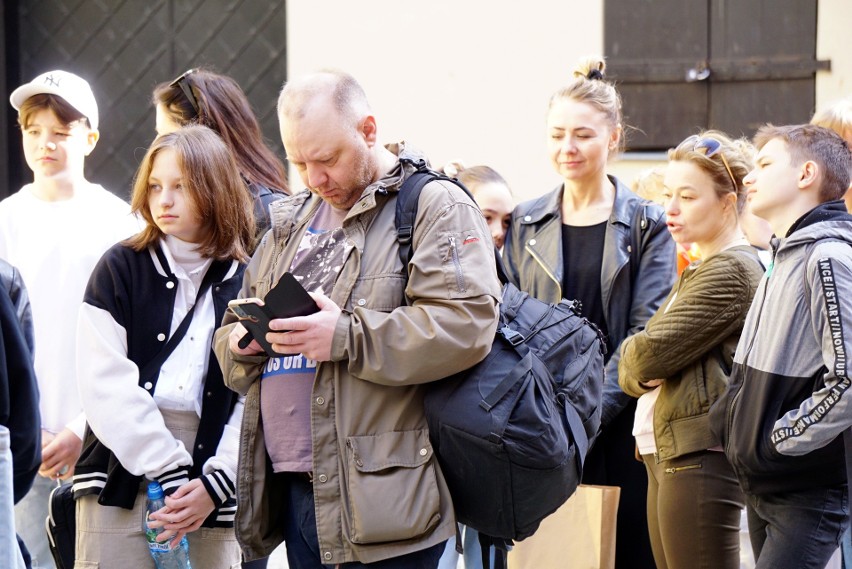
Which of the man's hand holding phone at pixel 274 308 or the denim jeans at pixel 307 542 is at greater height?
the man's hand holding phone at pixel 274 308

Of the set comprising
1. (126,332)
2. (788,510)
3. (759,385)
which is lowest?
(788,510)

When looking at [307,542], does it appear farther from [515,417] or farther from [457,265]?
[457,265]

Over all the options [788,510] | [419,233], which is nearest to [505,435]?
[419,233]

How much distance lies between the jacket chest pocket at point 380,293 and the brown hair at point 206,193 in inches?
32.7

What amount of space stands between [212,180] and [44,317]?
107 centimetres

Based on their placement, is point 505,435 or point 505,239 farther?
point 505,239

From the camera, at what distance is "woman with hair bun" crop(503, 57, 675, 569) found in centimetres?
414

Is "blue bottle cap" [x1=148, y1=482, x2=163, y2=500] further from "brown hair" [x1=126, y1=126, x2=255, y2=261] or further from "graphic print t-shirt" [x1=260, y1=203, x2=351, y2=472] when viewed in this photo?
"brown hair" [x1=126, y1=126, x2=255, y2=261]

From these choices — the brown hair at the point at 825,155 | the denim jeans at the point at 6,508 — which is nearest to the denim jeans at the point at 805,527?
the brown hair at the point at 825,155

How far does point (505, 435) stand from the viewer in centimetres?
262

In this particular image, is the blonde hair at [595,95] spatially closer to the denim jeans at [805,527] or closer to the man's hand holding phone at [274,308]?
the denim jeans at [805,527]

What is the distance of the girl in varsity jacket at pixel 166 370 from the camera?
10.5ft

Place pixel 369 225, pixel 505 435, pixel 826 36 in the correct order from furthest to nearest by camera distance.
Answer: pixel 826 36 < pixel 369 225 < pixel 505 435

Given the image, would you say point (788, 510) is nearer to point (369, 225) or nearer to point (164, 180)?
point (369, 225)
